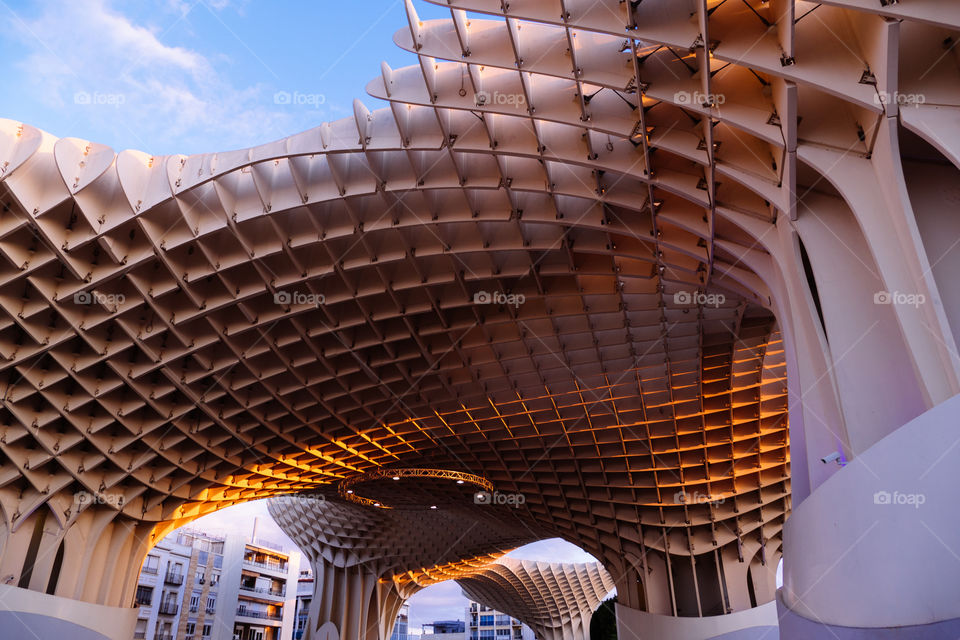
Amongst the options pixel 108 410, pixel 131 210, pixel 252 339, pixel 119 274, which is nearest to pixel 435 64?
pixel 131 210

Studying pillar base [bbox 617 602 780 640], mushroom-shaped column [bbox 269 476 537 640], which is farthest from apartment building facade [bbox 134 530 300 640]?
pillar base [bbox 617 602 780 640]

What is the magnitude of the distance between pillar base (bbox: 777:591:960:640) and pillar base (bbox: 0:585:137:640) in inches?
1341

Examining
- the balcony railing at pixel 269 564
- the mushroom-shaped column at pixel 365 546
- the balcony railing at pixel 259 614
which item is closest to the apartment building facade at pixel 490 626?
the balcony railing at pixel 269 564

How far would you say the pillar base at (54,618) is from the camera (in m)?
31.9

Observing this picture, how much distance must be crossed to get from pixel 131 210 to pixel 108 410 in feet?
43.1

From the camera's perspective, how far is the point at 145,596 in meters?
89.1

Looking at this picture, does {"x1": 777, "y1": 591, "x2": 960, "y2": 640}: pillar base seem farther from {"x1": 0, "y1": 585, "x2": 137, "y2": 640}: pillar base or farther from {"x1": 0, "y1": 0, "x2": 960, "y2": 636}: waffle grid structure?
{"x1": 0, "y1": 585, "x2": 137, "y2": 640}: pillar base

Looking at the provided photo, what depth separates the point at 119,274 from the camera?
28.5m

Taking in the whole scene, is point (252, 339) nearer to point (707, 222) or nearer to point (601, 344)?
point (601, 344)

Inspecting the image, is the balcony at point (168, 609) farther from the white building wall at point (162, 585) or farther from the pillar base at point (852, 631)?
the pillar base at point (852, 631)

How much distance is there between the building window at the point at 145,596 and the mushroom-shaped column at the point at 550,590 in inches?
1737

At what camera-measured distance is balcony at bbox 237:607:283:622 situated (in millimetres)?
105912

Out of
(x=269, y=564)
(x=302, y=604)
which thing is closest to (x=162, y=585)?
(x=269, y=564)

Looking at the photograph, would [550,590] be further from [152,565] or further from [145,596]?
[145,596]
